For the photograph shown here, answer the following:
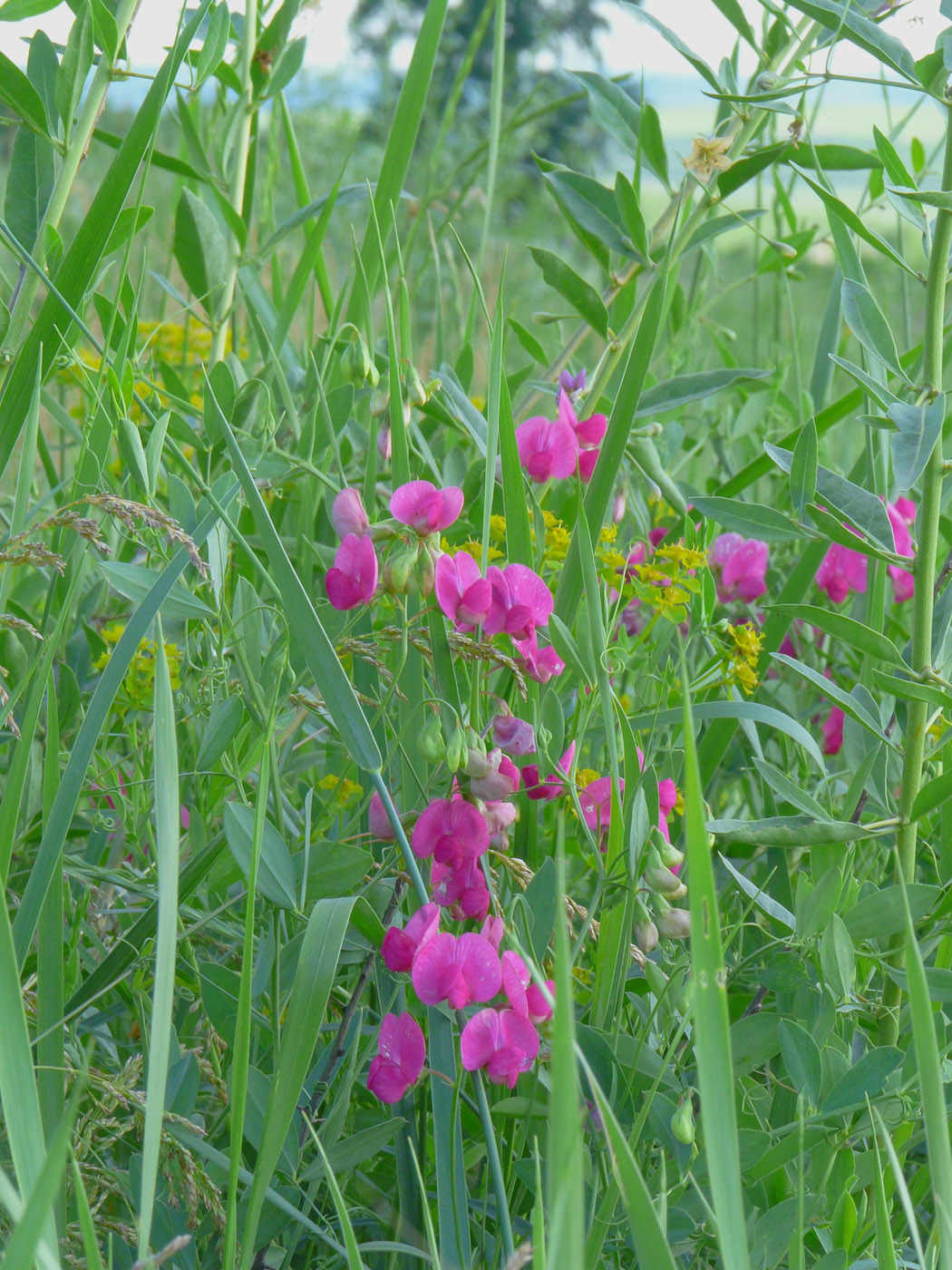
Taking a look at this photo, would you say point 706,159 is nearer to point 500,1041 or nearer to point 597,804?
point 597,804

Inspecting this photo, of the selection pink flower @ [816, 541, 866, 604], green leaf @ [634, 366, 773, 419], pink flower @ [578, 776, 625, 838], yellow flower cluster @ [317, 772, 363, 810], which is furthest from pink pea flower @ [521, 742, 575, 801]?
pink flower @ [816, 541, 866, 604]

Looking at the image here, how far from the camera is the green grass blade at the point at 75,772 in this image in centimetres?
57

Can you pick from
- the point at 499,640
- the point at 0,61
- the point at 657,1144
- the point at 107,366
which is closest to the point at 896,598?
the point at 499,640

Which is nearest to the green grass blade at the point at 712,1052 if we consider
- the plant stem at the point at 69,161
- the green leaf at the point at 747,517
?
the green leaf at the point at 747,517

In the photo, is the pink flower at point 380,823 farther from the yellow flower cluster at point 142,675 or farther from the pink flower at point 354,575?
the yellow flower cluster at point 142,675

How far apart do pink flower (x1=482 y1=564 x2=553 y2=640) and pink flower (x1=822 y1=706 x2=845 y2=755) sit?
0.48 meters

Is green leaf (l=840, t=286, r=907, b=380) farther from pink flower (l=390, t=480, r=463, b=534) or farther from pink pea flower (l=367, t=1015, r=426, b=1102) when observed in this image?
pink pea flower (l=367, t=1015, r=426, b=1102)

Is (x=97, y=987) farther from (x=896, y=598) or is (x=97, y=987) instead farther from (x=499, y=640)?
(x=896, y=598)

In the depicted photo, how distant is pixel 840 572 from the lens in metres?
1.08

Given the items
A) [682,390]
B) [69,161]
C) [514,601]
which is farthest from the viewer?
[682,390]

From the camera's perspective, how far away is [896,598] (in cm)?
114

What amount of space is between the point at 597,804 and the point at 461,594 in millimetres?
183

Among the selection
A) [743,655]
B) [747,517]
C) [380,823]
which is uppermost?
[747,517]

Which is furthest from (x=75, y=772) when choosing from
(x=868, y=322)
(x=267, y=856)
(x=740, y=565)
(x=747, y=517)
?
(x=740, y=565)
